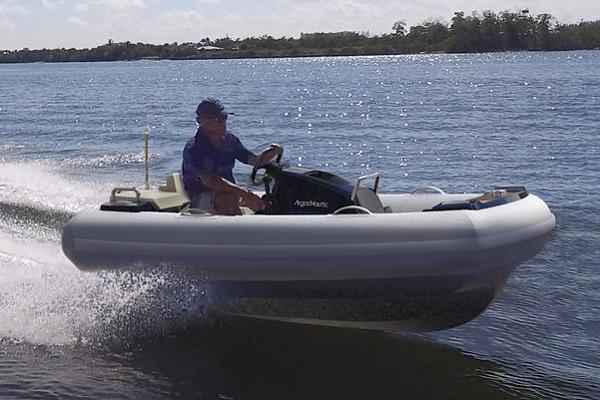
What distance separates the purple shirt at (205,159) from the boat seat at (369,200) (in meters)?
0.94

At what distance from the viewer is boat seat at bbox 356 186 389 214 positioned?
20.5ft

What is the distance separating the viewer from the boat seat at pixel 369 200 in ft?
20.5

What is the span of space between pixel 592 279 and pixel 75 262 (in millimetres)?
4830

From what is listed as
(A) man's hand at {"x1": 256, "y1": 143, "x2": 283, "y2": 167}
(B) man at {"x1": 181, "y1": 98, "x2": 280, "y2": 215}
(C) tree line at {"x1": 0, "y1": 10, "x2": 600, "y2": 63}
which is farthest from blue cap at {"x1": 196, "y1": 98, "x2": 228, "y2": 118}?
(C) tree line at {"x1": 0, "y1": 10, "x2": 600, "y2": 63}

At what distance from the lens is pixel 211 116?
6.30 metres

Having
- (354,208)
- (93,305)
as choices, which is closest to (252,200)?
(354,208)

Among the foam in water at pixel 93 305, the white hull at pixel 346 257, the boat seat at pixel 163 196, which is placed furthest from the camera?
the boat seat at pixel 163 196

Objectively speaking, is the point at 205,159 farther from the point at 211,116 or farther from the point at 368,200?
the point at 368,200

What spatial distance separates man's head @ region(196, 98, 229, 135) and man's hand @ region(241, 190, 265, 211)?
0.52 meters

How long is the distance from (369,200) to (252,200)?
2.86 ft

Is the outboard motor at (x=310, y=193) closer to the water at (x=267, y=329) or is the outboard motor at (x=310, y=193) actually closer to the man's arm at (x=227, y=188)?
A: the man's arm at (x=227, y=188)

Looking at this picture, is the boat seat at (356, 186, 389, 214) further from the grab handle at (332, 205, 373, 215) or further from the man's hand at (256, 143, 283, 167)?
the man's hand at (256, 143, 283, 167)

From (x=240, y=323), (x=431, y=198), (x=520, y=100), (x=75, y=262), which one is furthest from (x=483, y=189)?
(x=520, y=100)

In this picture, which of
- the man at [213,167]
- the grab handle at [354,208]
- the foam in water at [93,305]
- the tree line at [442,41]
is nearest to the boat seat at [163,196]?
the man at [213,167]
